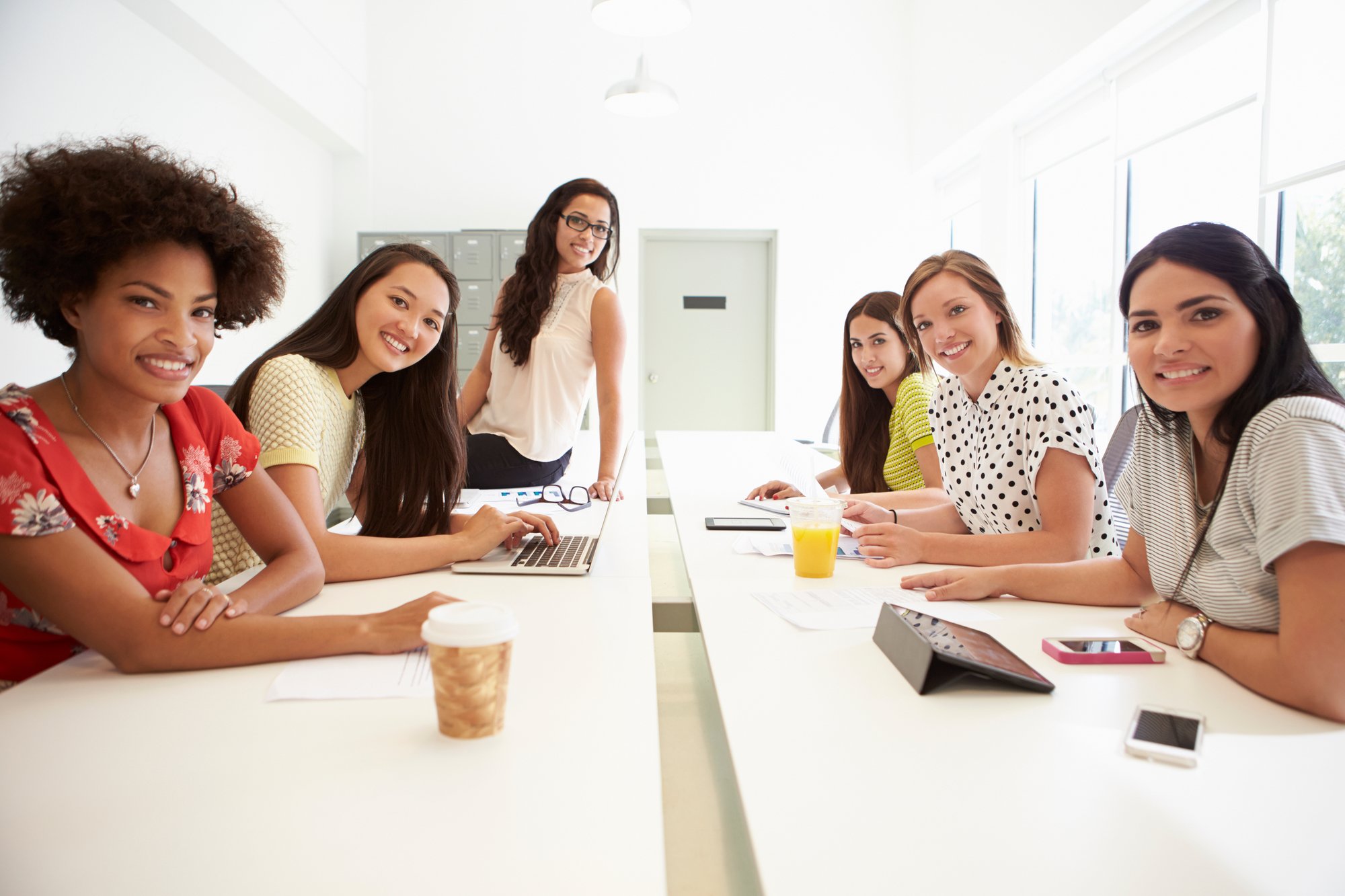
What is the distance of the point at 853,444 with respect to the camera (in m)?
2.53

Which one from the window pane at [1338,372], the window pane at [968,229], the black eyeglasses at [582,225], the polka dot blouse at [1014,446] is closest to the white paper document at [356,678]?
the polka dot blouse at [1014,446]

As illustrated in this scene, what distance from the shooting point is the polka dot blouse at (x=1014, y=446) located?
1.49 meters

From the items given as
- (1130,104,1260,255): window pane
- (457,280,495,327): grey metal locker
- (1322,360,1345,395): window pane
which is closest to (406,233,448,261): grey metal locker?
(457,280,495,327): grey metal locker

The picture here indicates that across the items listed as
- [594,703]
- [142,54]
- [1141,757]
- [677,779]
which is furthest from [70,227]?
[142,54]

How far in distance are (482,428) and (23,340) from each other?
7.75 ft

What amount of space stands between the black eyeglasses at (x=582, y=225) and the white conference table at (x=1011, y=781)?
168cm

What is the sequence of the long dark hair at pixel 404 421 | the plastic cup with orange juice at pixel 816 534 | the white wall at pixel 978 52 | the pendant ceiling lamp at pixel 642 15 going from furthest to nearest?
the white wall at pixel 978 52, the pendant ceiling lamp at pixel 642 15, the long dark hair at pixel 404 421, the plastic cup with orange juice at pixel 816 534

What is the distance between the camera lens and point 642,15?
3.17 metres

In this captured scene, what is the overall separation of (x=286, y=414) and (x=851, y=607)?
1.00m

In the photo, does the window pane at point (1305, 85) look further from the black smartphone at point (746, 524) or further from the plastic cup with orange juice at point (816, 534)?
the plastic cup with orange juice at point (816, 534)

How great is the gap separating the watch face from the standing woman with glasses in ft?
5.26

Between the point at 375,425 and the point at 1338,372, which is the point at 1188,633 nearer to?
the point at 375,425

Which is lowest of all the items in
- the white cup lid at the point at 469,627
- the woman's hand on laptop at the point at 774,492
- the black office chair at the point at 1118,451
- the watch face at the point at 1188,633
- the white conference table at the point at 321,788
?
the white conference table at the point at 321,788

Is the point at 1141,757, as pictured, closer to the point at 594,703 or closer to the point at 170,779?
the point at 594,703
